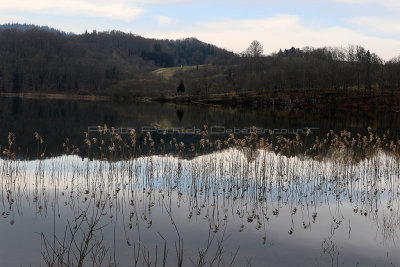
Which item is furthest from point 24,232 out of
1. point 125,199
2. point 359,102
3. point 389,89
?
point 389,89

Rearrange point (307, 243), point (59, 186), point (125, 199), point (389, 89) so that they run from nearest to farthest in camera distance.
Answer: point (307, 243)
point (125, 199)
point (59, 186)
point (389, 89)

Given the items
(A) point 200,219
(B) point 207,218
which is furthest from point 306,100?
(A) point 200,219

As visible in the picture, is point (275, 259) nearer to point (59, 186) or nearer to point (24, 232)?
point (24, 232)

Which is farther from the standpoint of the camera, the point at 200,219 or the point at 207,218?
the point at 207,218

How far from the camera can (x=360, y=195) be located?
17.7 m

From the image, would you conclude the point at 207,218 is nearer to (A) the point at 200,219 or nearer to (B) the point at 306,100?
(A) the point at 200,219

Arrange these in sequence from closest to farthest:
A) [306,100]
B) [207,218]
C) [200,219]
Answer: [200,219], [207,218], [306,100]

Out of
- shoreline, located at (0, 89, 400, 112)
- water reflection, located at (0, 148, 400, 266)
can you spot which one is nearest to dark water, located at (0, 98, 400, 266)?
water reflection, located at (0, 148, 400, 266)

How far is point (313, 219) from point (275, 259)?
428cm

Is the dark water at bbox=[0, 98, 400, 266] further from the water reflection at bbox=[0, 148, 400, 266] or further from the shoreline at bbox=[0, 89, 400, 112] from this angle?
the shoreline at bbox=[0, 89, 400, 112]

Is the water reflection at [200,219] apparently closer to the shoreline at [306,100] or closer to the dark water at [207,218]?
the dark water at [207,218]

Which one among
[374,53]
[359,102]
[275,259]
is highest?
[374,53]

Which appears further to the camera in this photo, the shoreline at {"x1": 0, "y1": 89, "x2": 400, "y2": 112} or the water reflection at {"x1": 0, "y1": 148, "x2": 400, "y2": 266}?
the shoreline at {"x1": 0, "y1": 89, "x2": 400, "y2": 112}

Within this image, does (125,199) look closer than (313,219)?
No
